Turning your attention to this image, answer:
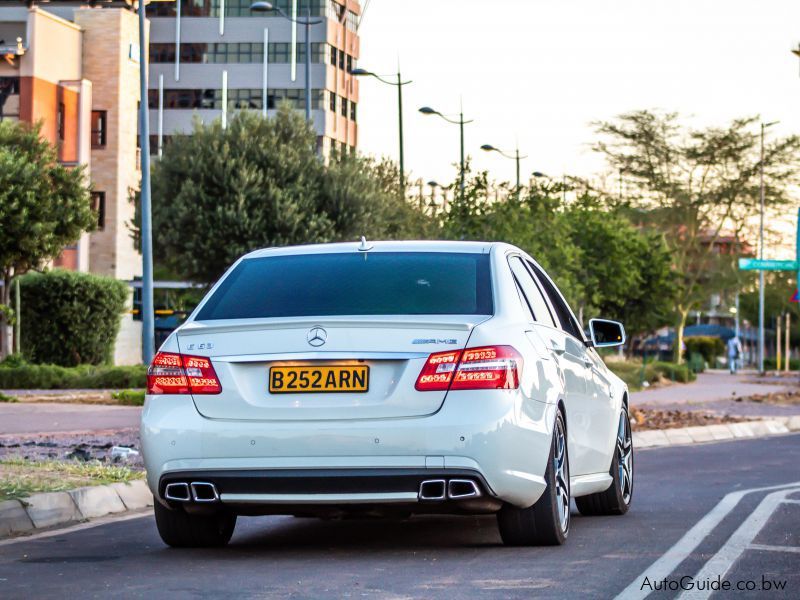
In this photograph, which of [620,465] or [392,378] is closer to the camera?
[392,378]

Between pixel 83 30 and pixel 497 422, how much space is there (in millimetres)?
62138

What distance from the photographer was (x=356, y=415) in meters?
7.57

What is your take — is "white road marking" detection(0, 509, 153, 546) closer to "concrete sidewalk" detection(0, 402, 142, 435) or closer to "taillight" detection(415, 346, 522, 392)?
"taillight" detection(415, 346, 522, 392)

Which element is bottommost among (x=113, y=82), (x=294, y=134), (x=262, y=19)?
(x=294, y=134)

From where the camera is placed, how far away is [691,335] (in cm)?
10838

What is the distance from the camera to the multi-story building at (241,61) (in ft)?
314

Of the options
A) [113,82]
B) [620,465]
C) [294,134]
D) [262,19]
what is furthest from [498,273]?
[262,19]

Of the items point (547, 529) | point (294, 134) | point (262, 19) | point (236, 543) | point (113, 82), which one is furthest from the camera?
point (262, 19)

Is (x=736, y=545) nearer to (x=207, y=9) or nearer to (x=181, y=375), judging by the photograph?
(x=181, y=375)

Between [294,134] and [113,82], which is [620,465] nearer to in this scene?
[294,134]

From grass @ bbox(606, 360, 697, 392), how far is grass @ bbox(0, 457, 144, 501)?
28.2 metres

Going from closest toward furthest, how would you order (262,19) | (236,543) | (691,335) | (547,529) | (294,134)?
(547,529) < (236,543) < (294,134) < (262,19) < (691,335)

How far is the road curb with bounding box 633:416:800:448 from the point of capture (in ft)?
68.1

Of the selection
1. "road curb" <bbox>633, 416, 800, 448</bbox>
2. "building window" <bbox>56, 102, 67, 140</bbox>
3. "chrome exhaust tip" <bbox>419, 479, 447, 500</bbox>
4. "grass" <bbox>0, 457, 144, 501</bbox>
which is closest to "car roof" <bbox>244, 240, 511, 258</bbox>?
"chrome exhaust tip" <bbox>419, 479, 447, 500</bbox>
